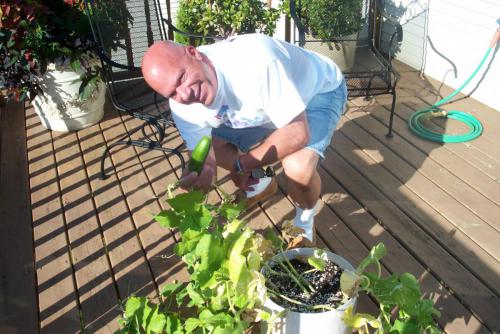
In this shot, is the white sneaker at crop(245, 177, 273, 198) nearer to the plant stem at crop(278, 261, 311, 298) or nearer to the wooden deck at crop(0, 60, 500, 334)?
the wooden deck at crop(0, 60, 500, 334)

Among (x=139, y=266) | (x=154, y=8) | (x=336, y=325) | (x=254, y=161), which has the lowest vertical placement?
(x=139, y=266)

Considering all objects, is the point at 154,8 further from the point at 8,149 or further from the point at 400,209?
the point at 400,209

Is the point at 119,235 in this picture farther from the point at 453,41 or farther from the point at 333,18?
the point at 453,41

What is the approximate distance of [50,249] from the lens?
82.4 inches

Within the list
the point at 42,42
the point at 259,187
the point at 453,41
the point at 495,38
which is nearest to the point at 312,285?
the point at 259,187

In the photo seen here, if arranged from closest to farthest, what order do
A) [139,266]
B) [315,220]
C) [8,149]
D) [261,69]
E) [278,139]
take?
[261,69]
[278,139]
[139,266]
[315,220]
[8,149]

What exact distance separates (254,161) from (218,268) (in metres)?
0.64

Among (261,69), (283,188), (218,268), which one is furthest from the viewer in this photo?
(283,188)

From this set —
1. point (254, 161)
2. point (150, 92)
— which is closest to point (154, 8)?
point (150, 92)

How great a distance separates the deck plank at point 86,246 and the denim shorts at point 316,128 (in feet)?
2.46

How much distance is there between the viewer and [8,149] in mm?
2887

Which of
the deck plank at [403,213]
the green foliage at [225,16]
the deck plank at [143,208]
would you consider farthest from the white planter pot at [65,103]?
the deck plank at [403,213]

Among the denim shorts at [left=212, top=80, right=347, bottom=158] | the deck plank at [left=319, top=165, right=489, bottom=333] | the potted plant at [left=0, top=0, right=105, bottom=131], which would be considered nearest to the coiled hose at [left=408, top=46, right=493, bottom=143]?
the deck plank at [left=319, top=165, right=489, bottom=333]

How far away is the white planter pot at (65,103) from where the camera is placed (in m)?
2.85
